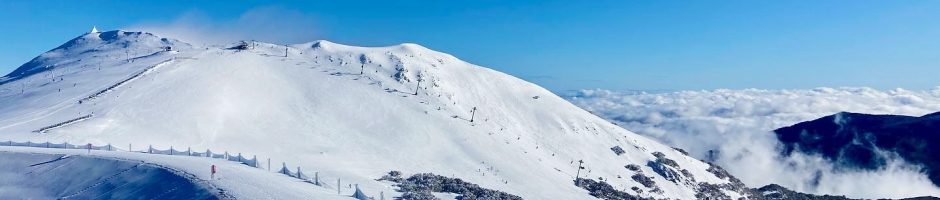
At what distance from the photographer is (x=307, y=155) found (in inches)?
2154

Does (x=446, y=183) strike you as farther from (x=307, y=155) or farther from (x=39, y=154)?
(x=39, y=154)

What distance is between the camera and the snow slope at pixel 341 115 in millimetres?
56781

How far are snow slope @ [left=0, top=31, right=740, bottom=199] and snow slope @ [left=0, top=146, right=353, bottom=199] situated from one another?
7.43 metres

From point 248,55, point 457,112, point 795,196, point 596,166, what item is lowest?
point 795,196

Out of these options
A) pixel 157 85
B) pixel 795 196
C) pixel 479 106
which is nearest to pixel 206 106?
pixel 157 85

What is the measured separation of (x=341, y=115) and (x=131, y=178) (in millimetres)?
39349

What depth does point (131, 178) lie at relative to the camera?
1364 inches

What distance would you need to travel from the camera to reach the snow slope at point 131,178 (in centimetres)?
3112

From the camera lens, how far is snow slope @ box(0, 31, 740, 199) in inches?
2235

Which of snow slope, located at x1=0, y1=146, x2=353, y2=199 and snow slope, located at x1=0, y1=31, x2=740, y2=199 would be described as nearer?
snow slope, located at x1=0, y1=146, x2=353, y2=199

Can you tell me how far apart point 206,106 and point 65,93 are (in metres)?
20.4

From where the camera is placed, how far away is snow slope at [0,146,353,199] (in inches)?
1225

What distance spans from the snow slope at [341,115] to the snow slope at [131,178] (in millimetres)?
7433

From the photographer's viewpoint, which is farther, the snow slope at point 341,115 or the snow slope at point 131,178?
the snow slope at point 341,115
